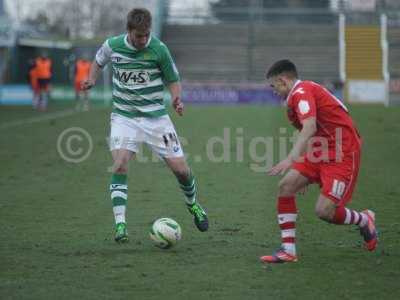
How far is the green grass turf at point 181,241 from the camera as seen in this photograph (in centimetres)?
650

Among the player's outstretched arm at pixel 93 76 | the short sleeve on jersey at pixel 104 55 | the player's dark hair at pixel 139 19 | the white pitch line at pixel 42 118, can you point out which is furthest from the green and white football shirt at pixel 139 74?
the white pitch line at pixel 42 118

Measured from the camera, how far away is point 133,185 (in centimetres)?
1291

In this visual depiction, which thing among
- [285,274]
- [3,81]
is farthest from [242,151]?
[3,81]

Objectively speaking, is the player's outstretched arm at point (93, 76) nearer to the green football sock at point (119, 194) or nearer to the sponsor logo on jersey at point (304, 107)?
the green football sock at point (119, 194)

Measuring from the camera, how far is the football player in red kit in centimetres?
737

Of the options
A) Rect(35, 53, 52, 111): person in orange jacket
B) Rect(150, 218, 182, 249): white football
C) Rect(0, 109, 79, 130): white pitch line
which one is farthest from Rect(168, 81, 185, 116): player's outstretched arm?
Rect(35, 53, 52, 111): person in orange jacket

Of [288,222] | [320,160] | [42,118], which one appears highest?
[320,160]

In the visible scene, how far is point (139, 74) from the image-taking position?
27.9ft

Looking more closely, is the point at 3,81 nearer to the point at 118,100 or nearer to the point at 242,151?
the point at 242,151

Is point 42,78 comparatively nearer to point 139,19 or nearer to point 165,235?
point 139,19

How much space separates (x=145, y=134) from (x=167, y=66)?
26.2 inches

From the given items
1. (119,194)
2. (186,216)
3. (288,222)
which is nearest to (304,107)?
(288,222)

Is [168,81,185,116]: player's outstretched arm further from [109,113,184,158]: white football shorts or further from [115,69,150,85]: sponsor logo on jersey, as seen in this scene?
[115,69,150,85]: sponsor logo on jersey

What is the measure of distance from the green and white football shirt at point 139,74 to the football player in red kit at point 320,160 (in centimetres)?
145
